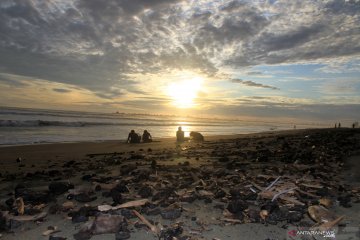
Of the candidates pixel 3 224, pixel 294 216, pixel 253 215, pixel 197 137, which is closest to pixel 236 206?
pixel 253 215

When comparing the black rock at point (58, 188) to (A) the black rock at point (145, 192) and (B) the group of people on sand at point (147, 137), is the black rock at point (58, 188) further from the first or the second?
(B) the group of people on sand at point (147, 137)

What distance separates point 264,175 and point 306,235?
338 centimetres

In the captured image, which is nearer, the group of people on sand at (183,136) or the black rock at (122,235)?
the black rock at (122,235)

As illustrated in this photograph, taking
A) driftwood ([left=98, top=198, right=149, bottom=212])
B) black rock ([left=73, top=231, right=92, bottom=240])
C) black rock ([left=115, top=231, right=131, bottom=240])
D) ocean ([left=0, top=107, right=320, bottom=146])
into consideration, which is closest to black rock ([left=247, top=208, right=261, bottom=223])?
driftwood ([left=98, top=198, right=149, bottom=212])

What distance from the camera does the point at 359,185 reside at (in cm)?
734

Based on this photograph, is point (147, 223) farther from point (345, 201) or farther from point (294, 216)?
point (345, 201)

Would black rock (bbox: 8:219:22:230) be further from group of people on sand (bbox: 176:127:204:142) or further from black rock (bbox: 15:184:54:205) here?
group of people on sand (bbox: 176:127:204:142)

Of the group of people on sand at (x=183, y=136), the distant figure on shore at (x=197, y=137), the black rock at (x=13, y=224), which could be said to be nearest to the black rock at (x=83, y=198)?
the black rock at (x=13, y=224)

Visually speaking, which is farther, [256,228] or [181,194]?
[181,194]

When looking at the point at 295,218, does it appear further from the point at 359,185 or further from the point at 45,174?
the point at 45,174

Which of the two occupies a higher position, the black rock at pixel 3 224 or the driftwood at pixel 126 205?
the driftwood at pixel 126 205

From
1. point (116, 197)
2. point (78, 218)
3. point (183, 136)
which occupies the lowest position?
point (78, 218)

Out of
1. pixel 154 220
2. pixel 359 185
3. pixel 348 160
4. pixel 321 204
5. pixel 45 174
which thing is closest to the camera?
pixel 154 220

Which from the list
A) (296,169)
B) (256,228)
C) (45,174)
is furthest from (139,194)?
(296,169)
